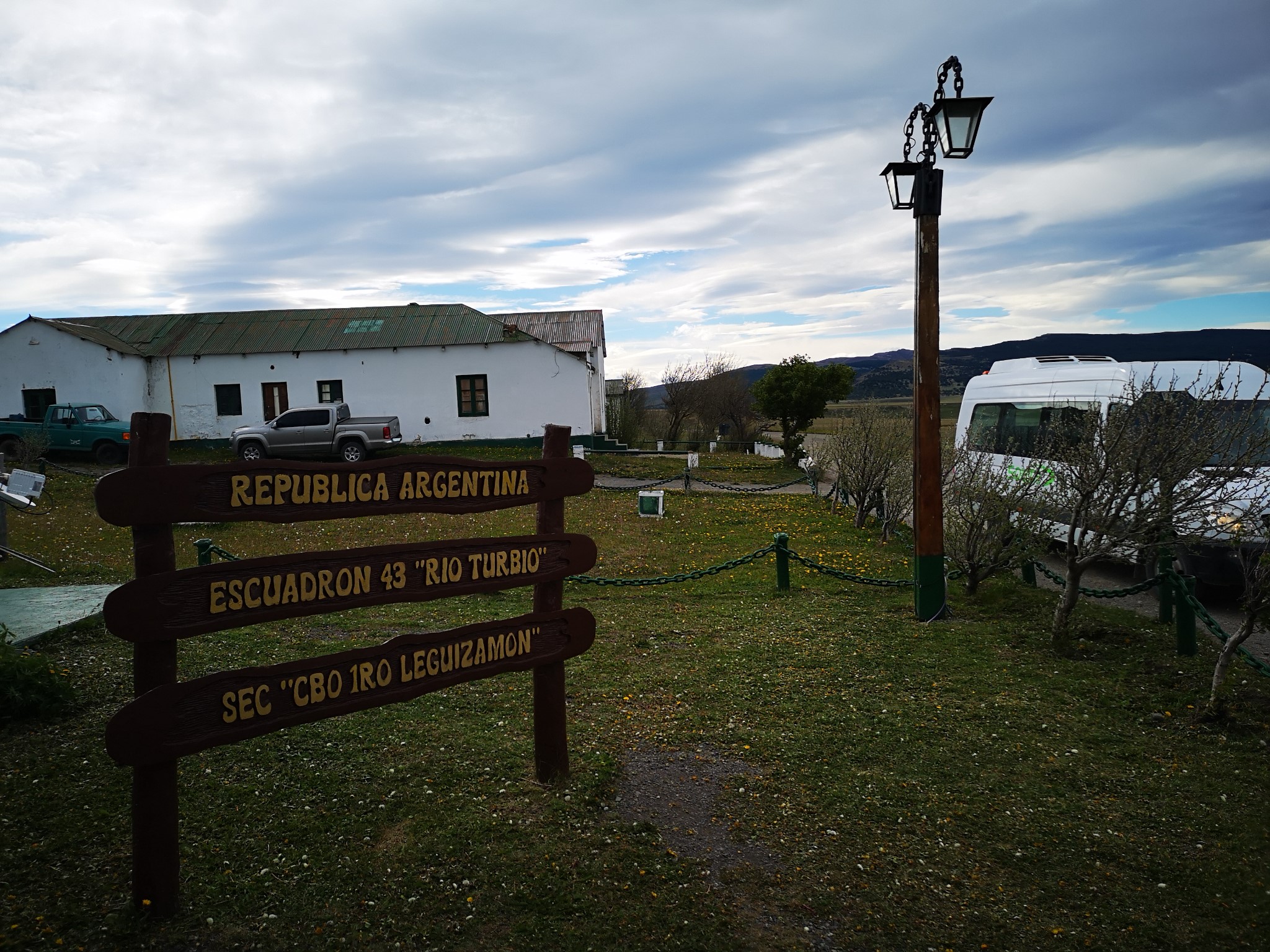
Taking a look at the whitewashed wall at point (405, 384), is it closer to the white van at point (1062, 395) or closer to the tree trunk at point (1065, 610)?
the white van at point (1062, 395)

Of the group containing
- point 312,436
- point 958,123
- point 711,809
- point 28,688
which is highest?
point 958,123

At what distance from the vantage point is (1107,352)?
1748 cm

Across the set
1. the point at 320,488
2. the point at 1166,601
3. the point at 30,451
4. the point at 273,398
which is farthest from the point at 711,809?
the point at 273,398

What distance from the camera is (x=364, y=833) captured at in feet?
12.9

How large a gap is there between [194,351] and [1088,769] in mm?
30368

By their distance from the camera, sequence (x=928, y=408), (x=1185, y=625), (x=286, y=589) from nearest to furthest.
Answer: (x=286, y=589) < (x=1185, y=625) < (x=928, y=408)

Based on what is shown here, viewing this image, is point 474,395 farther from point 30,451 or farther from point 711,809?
point 711,809

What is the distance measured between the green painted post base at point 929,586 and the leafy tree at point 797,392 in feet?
74.6

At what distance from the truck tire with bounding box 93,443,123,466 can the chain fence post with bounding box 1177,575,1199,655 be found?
84.7 feet

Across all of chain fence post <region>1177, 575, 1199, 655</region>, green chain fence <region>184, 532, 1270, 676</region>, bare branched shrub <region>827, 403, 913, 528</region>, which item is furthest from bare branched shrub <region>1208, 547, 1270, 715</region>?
bare branched shrub <region>827, 403, 913, 528</region>

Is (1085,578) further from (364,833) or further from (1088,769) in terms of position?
(364,833)

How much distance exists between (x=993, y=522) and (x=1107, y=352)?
1112cm

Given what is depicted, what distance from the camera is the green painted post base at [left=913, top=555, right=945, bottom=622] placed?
316 inches

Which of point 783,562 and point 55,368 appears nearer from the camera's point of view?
point 783,562
